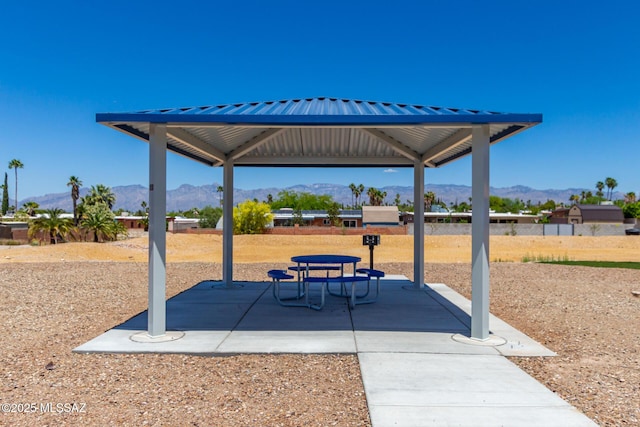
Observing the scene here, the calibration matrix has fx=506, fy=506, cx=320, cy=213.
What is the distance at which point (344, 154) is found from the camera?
11.4m

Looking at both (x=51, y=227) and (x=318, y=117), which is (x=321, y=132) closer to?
(x=318, y=117)

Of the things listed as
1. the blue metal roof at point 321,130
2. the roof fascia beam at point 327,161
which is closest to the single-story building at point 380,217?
the roof fascia beam at point 327,161

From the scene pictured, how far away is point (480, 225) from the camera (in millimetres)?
6875

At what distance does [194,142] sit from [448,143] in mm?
4326

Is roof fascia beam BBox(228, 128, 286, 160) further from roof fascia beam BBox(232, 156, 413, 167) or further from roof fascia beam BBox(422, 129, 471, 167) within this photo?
roof fascia beam BBox(422, 129, 471, 167)

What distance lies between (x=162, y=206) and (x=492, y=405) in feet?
15.8

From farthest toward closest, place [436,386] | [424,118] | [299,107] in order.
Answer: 1. [299,107]
2. [424,118]
3. [436,386]

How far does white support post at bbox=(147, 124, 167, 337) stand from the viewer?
6.87 metres

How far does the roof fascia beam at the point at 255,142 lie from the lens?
933cm

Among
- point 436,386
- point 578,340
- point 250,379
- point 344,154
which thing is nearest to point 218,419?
point 250,379

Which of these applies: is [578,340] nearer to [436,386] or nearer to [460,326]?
[460,326]

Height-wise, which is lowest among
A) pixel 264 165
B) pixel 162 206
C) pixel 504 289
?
pixel 504 289

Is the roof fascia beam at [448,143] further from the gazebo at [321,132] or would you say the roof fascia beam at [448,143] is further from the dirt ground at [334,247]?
the dirt ground at [334,247]

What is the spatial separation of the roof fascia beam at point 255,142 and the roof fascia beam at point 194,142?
296 mm
